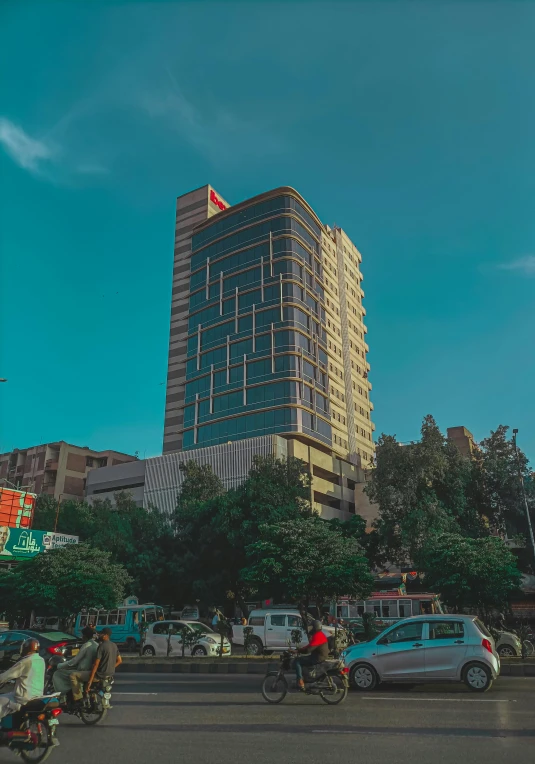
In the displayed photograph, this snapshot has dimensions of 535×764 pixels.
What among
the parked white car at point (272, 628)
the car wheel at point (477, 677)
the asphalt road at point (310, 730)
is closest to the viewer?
the asphalt road at point (310, 730)

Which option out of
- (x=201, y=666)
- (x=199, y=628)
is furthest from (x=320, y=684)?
(x=199, y=628)

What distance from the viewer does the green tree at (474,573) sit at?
27000 millimetres

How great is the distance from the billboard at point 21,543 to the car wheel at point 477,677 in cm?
2361

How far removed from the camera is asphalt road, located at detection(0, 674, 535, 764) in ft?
20.6

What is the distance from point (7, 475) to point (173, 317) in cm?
2980

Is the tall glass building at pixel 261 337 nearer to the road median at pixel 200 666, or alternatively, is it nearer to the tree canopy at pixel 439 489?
the tree canopy at pixel 439 489

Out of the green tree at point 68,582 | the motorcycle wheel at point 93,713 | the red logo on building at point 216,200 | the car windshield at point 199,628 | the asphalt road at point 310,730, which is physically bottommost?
the asphalt road at point 310,730

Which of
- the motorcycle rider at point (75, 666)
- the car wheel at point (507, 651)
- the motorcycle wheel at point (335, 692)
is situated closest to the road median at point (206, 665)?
the car wheel at point (507, 651)

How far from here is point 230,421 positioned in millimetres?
54406

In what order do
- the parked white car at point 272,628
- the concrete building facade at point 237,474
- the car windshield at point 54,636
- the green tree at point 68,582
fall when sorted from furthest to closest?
1. the concrete building facade at point 237,474
2. the green tree at point 68,582
3. the parked white car at point 272,628
4. the car windshield at point 54,636

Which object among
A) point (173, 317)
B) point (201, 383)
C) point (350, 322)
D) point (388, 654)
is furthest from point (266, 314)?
point (388, 654)

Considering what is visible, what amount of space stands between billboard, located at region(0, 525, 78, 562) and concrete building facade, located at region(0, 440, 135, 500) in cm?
3920

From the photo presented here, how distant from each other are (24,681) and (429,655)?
768 centimetres

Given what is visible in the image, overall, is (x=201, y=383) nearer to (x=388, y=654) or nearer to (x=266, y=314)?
(x=266, y=314)
